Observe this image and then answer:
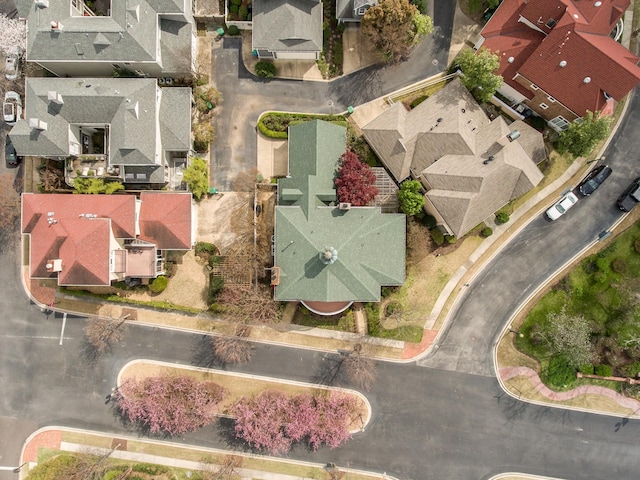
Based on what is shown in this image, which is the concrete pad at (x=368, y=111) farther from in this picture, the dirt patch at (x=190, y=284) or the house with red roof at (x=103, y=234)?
the dirt patch at (x=190, y=284)

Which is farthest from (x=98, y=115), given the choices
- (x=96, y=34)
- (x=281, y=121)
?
(x=281, y=121)

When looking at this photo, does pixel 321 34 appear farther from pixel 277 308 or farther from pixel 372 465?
pixel 372 465

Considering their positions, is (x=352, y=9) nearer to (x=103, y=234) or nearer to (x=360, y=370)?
(x=103, y=234)

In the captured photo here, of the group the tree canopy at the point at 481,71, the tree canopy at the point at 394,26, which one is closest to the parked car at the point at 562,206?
the tree canopy at the point at 481,71

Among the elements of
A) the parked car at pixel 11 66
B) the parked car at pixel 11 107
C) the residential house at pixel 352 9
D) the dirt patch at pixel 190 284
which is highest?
the residential house at pixel 352 9

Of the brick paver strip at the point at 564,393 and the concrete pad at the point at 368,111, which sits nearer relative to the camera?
the brick paver strip at the point at 564,393

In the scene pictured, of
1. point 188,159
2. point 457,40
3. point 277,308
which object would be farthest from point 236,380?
point 457,40
